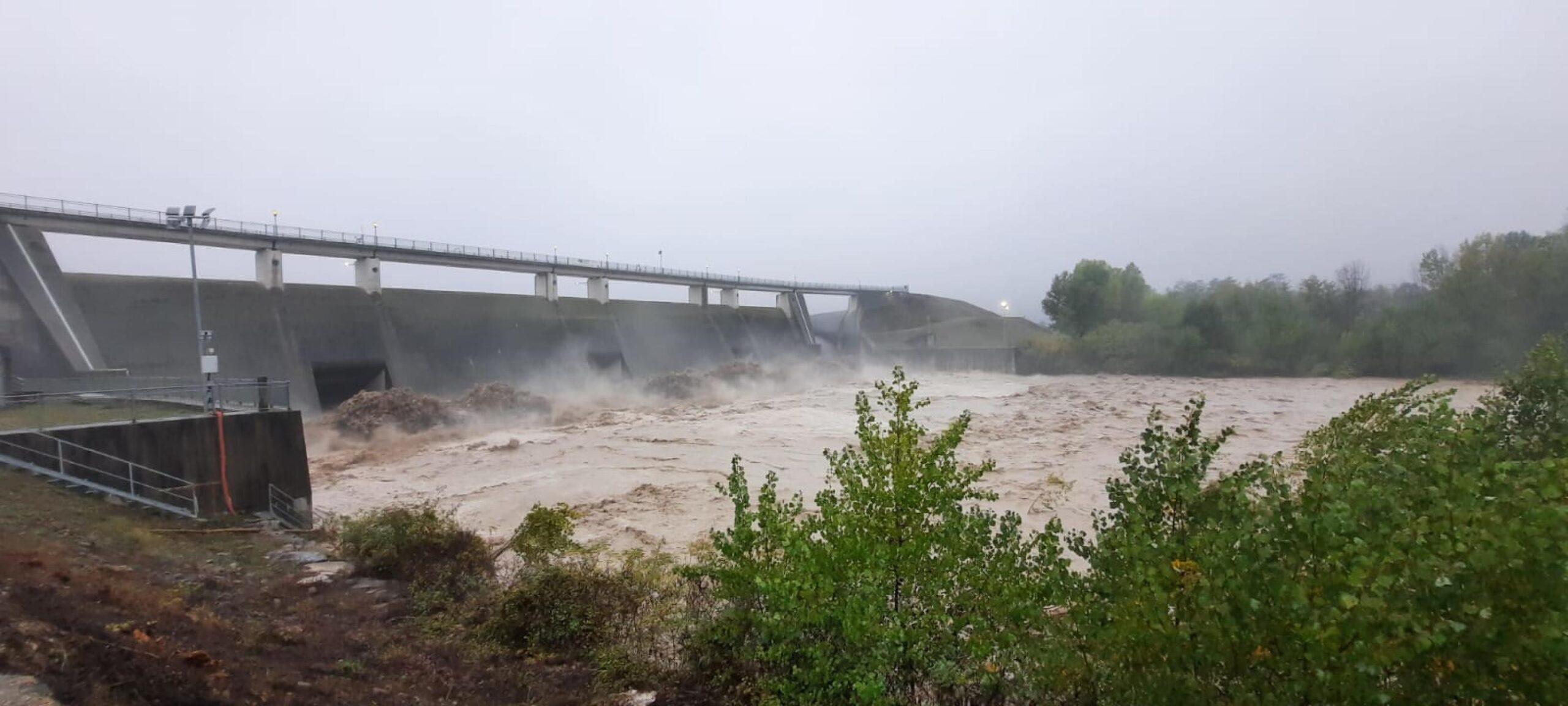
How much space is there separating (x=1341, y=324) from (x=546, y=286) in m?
44.6

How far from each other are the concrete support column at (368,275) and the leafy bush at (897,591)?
3790cm

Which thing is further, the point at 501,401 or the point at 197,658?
the point at 501,401

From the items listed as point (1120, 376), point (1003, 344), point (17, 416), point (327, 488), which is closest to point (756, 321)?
point (1003, 344)

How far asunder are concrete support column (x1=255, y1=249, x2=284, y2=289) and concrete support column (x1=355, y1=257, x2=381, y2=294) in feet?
11.7

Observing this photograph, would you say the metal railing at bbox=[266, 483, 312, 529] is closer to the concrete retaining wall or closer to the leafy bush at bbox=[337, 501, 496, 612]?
the concrete retaining wall

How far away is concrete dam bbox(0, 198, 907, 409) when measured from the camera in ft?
85.4

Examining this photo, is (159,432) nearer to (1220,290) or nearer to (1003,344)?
(1220,290)

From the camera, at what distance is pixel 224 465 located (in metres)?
13.4

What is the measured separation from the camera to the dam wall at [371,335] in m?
28.7

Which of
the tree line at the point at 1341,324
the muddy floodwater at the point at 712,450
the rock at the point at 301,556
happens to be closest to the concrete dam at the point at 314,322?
the muddy floodwater at the point at 712,450

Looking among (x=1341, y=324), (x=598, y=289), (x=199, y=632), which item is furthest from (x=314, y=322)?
(x=1341, y=324)

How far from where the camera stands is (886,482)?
4.93m

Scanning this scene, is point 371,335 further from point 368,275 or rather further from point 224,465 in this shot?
point 224,465

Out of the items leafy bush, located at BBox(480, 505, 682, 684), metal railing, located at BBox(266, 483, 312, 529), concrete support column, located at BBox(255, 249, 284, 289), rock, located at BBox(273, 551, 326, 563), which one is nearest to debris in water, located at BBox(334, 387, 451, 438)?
concrete support column, located at BBox(255, 249, 284, 289)
